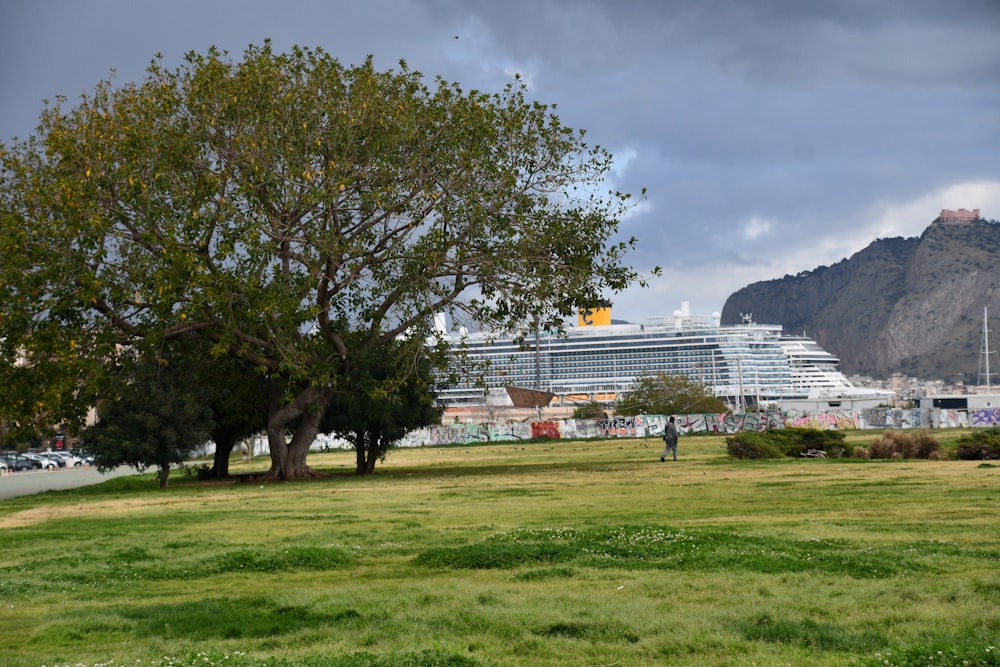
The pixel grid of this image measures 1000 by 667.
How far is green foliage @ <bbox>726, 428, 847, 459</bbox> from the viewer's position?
35.8 m

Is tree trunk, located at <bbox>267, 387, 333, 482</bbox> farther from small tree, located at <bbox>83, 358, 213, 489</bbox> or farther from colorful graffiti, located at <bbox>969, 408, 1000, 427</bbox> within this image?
colorful graffiti, located at <bbox>969, 408, 1000, 427</bbox>

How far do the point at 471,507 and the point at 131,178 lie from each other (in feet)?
46.5

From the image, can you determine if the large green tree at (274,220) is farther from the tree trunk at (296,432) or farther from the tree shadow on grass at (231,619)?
the tree shadow on grass at (231,619)

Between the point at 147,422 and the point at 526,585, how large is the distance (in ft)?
83.2

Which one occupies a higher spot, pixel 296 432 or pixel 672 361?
pixel 672 361

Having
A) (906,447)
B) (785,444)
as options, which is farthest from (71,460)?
(906,447)

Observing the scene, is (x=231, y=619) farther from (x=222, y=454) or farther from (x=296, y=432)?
(x=222, y=454)

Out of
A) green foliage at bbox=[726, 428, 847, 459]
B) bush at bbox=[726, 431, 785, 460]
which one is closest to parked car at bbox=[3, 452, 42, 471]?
bush at bbox=[726, 431, 785, 460]

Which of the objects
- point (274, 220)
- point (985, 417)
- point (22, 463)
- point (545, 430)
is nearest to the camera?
point (274, 220)

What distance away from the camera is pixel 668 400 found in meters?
116

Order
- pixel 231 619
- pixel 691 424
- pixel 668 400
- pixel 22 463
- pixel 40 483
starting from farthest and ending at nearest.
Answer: pixel 668 400 → pixel 691 424 → pixel 22 463 → pixel 40 483 → pixel 231 619

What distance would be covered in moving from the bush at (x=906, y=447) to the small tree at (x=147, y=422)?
21.0 m

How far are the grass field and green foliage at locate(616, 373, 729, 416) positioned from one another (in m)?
94.2

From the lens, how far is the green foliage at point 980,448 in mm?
31688
